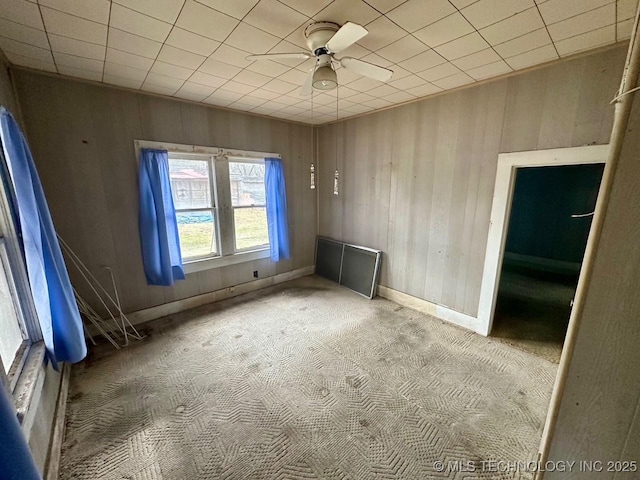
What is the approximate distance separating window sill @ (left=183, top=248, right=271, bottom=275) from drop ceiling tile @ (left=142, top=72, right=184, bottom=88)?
78.5 inches

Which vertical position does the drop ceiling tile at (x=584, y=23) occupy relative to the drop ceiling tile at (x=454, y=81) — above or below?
below

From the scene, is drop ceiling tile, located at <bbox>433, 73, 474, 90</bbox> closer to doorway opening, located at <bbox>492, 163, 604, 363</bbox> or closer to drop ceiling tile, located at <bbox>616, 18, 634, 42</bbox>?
drop ceiling tile, located at <bbox>616, 18, 634, 42</bbox>

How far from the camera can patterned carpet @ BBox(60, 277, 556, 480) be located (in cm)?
148

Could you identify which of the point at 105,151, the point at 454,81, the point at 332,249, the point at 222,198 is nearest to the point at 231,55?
the point at 105,151

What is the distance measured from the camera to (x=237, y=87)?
2.62 metres

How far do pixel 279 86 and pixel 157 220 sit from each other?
1.98 metres

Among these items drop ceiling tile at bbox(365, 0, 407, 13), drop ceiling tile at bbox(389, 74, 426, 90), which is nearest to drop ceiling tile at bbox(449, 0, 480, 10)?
drop ceiling tile at bbox(365, 0, 407, 13)

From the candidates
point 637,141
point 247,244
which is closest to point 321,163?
point 247,244

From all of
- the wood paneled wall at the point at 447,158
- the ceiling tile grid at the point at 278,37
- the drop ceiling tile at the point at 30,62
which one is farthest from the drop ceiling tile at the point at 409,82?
the drop ceiling tile at the point at 30,62

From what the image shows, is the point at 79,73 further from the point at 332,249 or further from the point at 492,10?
the point at 332,249

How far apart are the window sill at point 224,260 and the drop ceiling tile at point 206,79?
2067 mm

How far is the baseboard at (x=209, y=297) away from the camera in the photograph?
301cm

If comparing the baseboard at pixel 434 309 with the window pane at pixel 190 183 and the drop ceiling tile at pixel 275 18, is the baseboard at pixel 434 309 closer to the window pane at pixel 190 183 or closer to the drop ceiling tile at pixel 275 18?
the window pane at pixel 190 183

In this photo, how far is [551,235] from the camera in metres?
4.93
